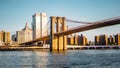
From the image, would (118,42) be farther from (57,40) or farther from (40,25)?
(57,40)

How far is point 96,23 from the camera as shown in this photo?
185 feet

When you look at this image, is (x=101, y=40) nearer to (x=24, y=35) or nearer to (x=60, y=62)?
(x=24, y=35)

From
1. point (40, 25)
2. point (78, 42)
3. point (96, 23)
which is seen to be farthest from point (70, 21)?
point (40, 25)

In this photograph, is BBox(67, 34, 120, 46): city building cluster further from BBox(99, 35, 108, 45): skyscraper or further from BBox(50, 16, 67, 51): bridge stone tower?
BBox(50, 16, 67, 51): bridge stone tower

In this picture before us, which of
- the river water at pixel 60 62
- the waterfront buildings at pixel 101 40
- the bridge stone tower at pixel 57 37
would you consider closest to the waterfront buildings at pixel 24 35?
the waterfront buildings at pixel 101 40

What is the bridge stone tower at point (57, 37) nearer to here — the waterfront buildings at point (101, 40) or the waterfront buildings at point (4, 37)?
the waterfront buildings at point (101, 40)

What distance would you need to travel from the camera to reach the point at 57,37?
249ft

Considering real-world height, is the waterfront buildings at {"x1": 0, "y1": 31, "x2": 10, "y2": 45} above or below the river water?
above

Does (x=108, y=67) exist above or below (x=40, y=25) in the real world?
below

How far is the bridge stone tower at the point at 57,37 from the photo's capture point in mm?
75500

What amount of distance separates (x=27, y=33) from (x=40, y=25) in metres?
9.90

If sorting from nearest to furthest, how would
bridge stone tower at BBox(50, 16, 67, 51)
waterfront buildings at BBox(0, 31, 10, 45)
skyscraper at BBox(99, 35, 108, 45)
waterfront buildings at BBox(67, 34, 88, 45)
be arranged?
1. bridge stone tower at BBox(50, 16, 67, 51)
2. waterfront buildings at BBox(67, 34, 88, 45)
3. skyscraper at BBox(99, 35, 108, 45)
4. waterfront buildings at BBox(0, 31, 10, 45)

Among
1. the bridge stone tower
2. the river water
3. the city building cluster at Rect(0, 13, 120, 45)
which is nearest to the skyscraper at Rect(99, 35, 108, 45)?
the city building cluster at Rect(0, 13, 120, 45)

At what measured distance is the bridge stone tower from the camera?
248 feet
